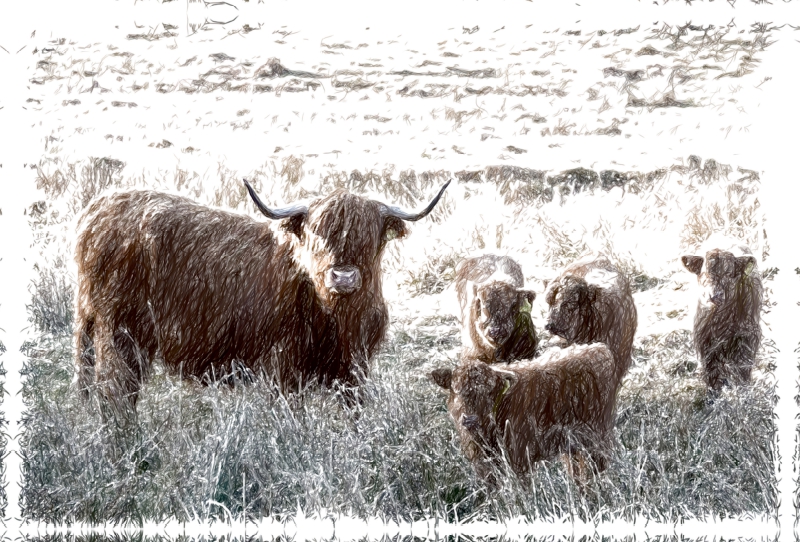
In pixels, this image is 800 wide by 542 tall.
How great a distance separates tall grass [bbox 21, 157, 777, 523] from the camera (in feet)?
17.5

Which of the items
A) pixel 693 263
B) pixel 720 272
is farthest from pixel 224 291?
pixel 720 272

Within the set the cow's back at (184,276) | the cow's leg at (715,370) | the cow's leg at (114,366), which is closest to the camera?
the cow's back at (184,276)

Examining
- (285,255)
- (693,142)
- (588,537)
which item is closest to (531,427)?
(588,537)

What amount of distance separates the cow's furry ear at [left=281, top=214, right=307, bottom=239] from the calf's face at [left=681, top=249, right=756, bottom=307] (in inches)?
107

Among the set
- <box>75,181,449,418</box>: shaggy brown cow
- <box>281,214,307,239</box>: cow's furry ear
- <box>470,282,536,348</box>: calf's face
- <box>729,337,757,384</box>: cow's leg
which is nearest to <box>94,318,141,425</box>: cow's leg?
<box>75,181,449,418</box>: shaggy brown cow

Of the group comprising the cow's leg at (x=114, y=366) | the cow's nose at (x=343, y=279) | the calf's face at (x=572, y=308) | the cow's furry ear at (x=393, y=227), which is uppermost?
the cow's furry ear at (x=393, y=227)

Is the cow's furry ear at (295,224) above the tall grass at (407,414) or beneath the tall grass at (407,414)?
above

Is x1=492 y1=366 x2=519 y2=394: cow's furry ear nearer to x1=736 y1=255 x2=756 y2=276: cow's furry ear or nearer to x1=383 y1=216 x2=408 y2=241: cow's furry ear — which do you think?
x1=383 y1=216 x2=408 y2=241: cow's furry ear

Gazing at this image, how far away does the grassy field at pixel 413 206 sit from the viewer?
17.8 ft

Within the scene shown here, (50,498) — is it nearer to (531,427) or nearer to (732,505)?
(531,427)

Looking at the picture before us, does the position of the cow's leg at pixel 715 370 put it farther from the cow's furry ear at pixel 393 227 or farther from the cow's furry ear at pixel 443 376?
the cow's furry ear at pixel 393 227

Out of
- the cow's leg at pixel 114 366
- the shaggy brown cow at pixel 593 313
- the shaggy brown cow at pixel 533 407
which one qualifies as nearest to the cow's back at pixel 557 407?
the shaggy brown cow at pixel 533 407

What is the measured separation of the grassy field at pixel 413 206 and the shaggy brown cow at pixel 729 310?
0.17 m

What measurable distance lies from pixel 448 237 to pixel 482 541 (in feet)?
A: 13.1
